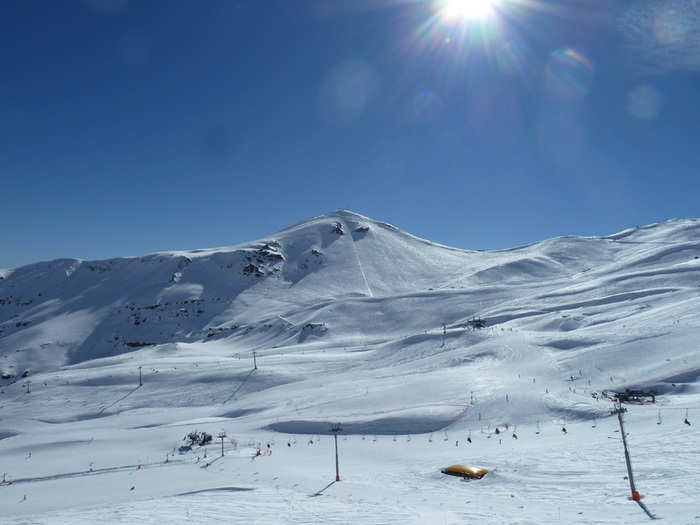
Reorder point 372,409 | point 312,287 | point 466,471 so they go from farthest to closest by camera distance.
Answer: point 312,287
point 372,409
point 466,471

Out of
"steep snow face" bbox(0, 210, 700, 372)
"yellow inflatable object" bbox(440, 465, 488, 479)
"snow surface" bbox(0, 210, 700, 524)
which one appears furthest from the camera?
"steep snow face" bbox(0, 210, 700, 372)

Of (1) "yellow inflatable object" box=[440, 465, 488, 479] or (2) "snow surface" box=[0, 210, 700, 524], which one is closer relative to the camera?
(2) "snow surface" box=[0, 210, 700, 524]

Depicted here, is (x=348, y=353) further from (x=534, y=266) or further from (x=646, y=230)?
(x=646, y=230)

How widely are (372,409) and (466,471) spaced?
13529 millimetres

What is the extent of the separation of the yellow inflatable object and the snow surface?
1.72ft

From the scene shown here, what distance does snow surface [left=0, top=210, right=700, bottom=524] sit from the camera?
15.2 metres

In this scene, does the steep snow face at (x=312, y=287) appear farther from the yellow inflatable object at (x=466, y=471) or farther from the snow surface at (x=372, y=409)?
the yellow inflatable object at (x=466, y=471)

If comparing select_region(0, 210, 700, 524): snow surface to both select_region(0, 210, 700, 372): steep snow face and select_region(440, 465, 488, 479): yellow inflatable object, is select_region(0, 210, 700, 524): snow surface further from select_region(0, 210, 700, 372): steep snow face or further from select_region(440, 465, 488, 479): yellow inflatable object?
select_region(0, 210, 700, 372): steep snow face

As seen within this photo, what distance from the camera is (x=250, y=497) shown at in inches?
657

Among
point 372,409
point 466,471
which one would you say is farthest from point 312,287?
point 466,471

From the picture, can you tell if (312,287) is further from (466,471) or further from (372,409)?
(466,471)

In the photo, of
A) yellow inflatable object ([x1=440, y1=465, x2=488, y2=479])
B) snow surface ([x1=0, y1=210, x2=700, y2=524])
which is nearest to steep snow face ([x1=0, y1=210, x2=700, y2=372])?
snow surface ([x1=0, y1=210, x2=700, y2=524])

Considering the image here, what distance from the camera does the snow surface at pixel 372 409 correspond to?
15195 millimetres

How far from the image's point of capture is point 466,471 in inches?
691
